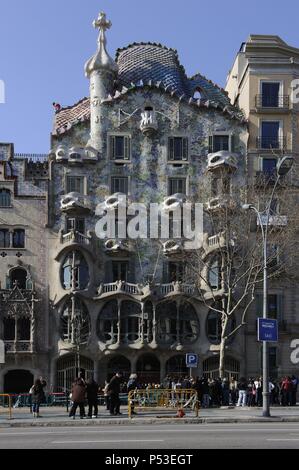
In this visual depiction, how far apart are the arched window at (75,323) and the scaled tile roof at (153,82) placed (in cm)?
1107

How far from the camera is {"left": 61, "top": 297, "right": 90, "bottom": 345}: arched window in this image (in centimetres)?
4394

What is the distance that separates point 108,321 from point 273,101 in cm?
1712

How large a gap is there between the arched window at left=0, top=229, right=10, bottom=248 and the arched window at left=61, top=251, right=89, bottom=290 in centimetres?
378

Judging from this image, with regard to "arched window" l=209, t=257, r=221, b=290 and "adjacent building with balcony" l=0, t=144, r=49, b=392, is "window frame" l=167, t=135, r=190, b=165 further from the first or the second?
"adjacent building with balcony" l=0, t=144, r=49, b=392

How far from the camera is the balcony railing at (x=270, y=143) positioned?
4666 cm

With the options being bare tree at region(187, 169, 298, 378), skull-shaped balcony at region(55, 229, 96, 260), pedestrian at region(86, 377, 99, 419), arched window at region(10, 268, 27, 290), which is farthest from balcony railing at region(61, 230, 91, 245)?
pedestrian at region(86, 377, 99, 419)

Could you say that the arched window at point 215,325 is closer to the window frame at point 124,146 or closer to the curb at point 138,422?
the window frame at point 124,146

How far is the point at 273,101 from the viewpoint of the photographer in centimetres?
4728

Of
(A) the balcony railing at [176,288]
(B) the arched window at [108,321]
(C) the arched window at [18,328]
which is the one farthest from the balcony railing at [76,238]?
(C) the arched window at [18,328]

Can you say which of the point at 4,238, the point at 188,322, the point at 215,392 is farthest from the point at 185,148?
the point at 215,392
